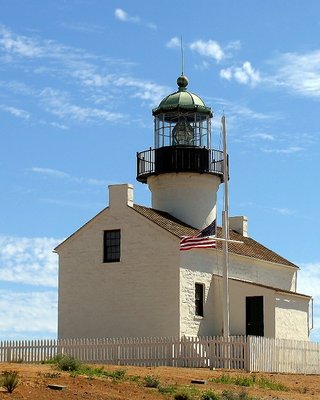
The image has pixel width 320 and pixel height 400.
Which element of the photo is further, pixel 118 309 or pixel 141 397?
pixel 118 309

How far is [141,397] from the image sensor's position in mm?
20094

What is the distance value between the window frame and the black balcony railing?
552 cm

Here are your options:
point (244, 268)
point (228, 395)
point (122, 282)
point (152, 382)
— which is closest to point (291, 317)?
point (244, 268)

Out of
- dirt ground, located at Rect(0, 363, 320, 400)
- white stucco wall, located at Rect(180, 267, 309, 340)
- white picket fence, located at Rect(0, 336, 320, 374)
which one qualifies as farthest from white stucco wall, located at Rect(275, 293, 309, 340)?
dirt ground, located at Rect(0, 363, 320, 400)

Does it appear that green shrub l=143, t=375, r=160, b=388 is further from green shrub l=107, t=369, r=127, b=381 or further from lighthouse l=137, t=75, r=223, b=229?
lighthouse l=137, t=75, r=223, b=229

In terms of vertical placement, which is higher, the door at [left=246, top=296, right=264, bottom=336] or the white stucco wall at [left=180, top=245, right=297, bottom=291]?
the white stucco wall at [left=180, top=245, right=297, bottom=291]

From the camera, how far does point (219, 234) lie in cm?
4175

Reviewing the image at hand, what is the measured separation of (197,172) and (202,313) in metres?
6.44

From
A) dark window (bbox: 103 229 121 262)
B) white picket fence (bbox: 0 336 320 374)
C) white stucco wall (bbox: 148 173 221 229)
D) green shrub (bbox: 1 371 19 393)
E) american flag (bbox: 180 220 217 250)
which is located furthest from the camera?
white stucco wall (bbox: 148 173 221 229)

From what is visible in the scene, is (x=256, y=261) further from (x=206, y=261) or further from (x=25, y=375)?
(x=25, y=375)

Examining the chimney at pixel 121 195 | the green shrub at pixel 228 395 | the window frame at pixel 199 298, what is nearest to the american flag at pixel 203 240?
the window frame at pixel 199 298

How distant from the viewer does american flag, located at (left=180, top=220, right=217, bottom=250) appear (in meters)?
34.1

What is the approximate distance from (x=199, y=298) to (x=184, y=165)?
6.17 m

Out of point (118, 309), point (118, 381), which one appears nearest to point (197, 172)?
point (118, 309)
